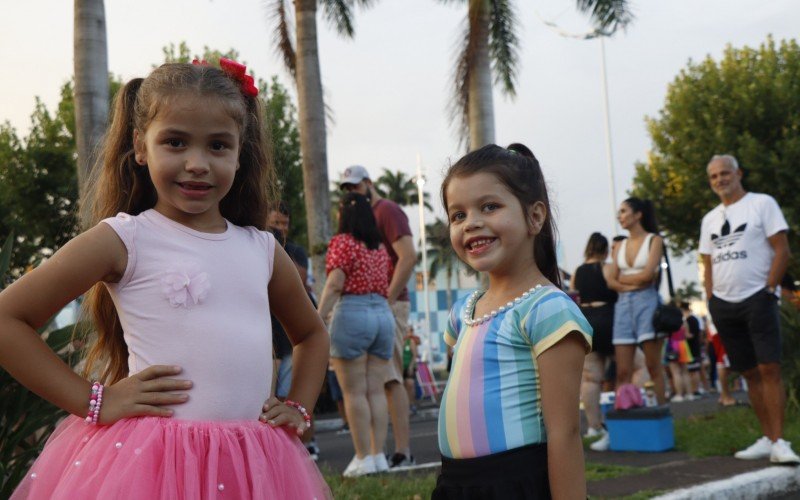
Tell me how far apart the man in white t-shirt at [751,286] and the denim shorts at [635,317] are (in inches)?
34.5

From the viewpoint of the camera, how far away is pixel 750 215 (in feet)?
22.1

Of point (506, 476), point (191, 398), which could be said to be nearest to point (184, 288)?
point (191, 398)

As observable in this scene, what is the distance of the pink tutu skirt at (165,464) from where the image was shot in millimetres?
2184

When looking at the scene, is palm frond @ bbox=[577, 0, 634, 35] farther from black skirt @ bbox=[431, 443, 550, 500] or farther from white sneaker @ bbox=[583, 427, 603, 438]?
black skirt @ bbox=[431, 443, 550, 500]

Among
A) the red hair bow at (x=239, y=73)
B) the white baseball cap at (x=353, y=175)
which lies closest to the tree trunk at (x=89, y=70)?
the white baseball cap at (x=353, y=175)

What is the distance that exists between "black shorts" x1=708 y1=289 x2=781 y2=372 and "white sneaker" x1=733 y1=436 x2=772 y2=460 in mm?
539

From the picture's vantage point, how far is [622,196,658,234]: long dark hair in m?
8.10

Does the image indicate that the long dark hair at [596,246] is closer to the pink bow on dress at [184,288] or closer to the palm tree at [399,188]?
the pink bow on dress at [184,288]

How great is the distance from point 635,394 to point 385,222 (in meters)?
2.38

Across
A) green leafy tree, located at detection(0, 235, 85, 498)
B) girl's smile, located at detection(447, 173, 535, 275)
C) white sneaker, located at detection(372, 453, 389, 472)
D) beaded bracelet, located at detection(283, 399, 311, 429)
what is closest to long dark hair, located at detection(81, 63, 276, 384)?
beaded bracelet, located at detection(283, 399, 311, 429)

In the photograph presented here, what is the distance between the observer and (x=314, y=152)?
49.9 feet

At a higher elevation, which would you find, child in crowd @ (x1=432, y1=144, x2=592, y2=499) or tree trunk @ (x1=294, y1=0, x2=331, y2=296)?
tree trunk @ (x1=294, y1=0, x2=331, y2=296)

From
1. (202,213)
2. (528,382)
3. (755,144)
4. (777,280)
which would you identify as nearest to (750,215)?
(777,280)

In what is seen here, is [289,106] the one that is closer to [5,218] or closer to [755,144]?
[5,218]
